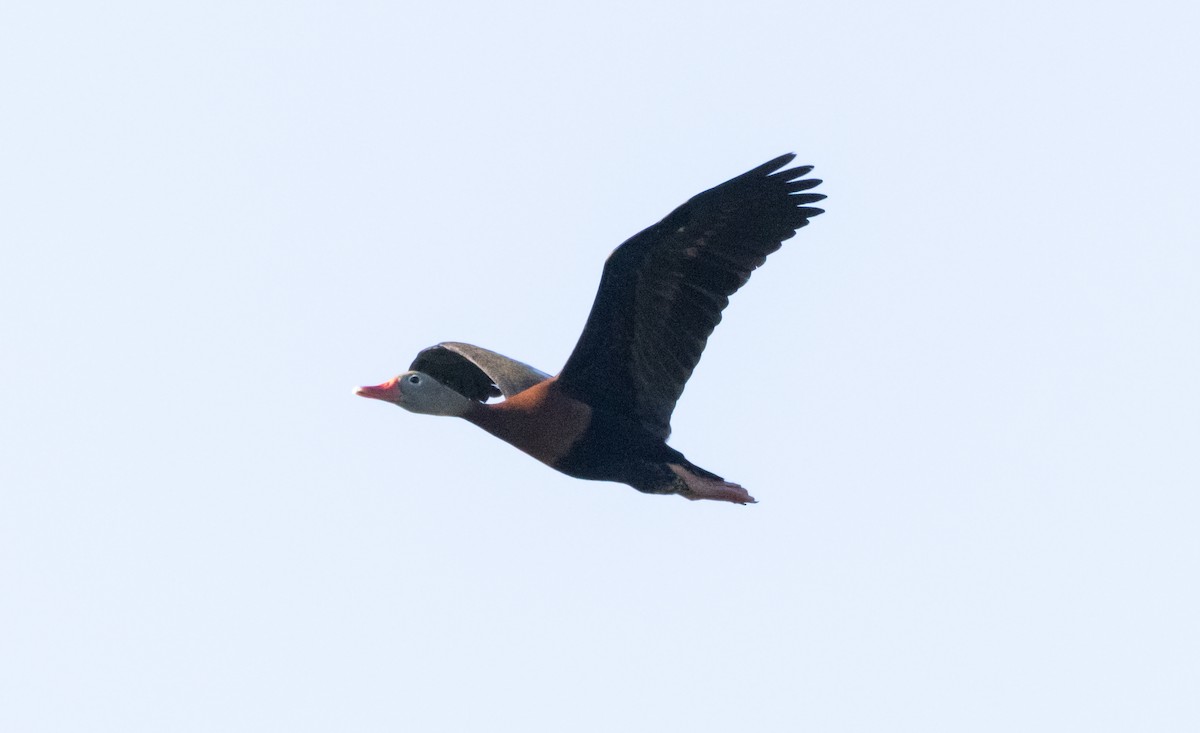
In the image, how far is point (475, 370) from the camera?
18578 mm

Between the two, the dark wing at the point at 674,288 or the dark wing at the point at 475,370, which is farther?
the dark wing at the point at 475,370

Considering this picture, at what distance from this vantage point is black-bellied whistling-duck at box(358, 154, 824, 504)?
17.5 metres

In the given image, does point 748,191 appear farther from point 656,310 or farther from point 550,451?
point 550,451

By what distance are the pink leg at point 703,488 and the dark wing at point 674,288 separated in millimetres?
371

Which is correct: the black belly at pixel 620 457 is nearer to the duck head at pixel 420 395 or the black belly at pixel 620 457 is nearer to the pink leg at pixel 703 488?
the pink leg at pixel 703 488

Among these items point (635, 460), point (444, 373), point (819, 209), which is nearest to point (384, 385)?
point (444, 373)

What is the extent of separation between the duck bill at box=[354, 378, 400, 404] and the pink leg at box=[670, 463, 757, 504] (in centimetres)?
188

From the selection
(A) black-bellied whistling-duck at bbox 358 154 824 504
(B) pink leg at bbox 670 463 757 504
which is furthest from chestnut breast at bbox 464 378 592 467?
(B) pink leg at bbox 670 463 757 504

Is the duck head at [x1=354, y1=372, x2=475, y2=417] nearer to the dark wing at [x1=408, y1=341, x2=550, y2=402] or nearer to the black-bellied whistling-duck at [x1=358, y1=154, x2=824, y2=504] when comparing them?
the black-bellied whistling-duck at [x1=358, y1=154, x2=824, y2=504]

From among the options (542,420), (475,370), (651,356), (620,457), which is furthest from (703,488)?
(475,370)

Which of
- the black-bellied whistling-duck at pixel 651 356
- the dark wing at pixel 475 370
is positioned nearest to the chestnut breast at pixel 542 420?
the black-bellied whistling-duck at pixel 651 356

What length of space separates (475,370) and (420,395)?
0.78m

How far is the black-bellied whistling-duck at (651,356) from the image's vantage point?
17.5 meters

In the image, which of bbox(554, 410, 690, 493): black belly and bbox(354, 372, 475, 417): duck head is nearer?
bbox(554, 410, 690, 493): black belly
